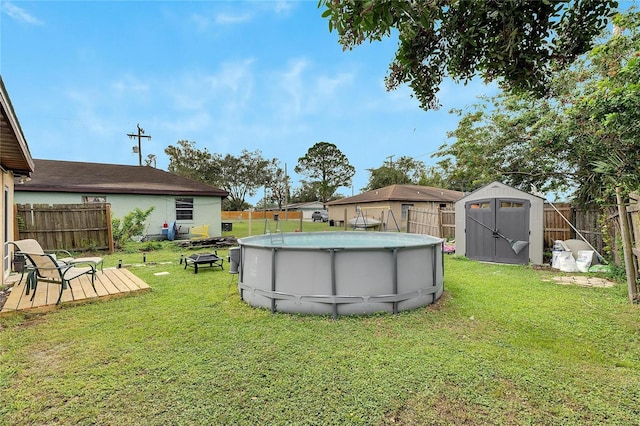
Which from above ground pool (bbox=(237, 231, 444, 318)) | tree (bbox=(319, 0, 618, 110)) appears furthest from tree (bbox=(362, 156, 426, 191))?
tree (bbox=(319, 0, 618, 110))

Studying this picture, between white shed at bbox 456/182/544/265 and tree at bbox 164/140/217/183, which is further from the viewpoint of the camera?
tree at bbox 164/140/217/183

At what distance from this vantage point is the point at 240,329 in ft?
12.5

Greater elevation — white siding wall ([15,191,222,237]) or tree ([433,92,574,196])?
tree ([433,92,574,196])

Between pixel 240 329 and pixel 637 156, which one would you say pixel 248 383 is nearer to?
pixel 240 329

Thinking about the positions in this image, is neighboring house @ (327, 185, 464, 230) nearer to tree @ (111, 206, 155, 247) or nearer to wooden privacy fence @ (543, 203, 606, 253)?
wooden privacy fence @ (543, 203, 606, 253)

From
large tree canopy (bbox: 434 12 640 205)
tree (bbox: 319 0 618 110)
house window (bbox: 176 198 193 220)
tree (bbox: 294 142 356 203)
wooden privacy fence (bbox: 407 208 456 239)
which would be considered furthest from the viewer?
tree (bbox: 294 142 356 203)

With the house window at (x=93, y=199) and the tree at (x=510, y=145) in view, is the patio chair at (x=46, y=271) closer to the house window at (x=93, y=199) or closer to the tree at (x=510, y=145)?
the house window at (x=93, y=199)

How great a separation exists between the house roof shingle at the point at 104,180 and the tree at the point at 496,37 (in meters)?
14.0

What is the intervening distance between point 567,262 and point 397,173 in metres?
32.2

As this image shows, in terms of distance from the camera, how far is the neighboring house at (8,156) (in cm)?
338

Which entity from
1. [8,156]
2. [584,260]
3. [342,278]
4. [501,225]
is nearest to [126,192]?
[8,156]

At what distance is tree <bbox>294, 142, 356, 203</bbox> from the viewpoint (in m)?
42.6

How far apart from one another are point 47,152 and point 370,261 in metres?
20.2

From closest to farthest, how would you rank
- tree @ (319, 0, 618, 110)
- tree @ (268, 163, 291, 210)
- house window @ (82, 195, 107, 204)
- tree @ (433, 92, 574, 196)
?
tree @ (319, 0, 618, 110) → tree @ (433, 92, 574, 196) → house window @ (82, 195, 107, 204) → tree @ (268, 163, 291, 210)
